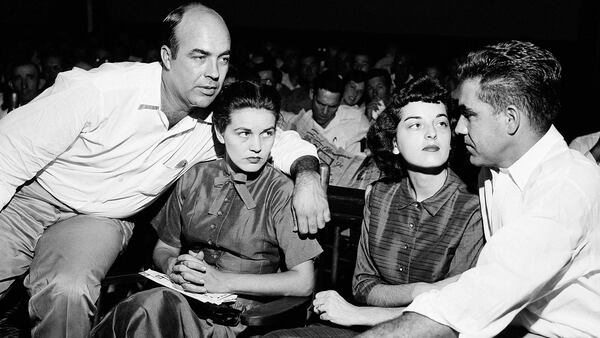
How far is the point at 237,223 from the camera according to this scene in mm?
2115

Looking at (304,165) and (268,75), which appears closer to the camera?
(304,165)

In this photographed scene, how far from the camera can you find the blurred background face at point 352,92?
5.01 meters

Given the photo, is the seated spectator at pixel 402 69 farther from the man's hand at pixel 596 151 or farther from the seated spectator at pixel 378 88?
the man's hand at pixel 596 151

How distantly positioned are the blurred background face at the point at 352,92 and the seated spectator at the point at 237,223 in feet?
9.43

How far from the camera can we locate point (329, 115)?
456 centimetres

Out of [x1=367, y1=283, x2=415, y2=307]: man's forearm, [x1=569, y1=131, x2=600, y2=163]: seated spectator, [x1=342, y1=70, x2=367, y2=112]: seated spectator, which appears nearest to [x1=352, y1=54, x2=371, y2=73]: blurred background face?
[x1=342, y1=70, x2=367, y2=112]: seated spectator

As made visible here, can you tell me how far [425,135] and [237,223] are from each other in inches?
27.8

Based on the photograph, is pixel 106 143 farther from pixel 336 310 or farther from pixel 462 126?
pixel 462 126

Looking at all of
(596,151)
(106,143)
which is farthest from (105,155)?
(596,151)

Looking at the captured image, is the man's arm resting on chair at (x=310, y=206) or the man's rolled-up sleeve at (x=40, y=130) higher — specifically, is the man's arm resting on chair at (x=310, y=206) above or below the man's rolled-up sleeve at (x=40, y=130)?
below

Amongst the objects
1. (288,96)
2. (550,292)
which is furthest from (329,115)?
(550,292)

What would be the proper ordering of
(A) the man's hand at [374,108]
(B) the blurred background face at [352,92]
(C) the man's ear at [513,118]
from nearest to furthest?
(C) the man's ear at [513,118] < (A) the man's hand at [374,108] < (B) the blurred background face at [352,92]

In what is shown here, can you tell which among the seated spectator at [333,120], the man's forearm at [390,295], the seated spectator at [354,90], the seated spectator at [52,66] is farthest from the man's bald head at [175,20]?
the seated spectator at [52,66]

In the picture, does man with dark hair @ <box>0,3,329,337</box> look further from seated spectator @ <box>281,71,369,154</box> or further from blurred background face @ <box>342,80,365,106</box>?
blurred background face @ <box>342,80,365,106</box>
